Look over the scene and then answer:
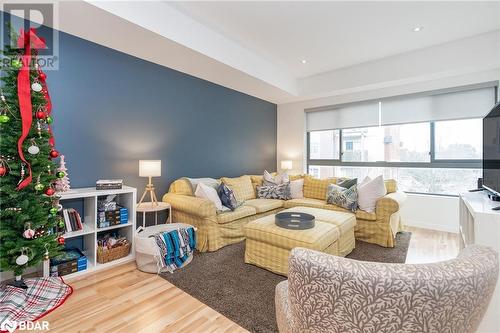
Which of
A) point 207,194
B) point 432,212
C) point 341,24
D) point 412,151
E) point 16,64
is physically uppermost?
point 341,24

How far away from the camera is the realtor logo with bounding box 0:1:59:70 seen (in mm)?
2137

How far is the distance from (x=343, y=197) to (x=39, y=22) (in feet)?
13.1

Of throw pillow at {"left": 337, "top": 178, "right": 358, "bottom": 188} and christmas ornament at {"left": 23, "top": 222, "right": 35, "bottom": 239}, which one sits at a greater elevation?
throw pillow at {"left": 337, "top": 178, "right": 358, "bottom": 188}

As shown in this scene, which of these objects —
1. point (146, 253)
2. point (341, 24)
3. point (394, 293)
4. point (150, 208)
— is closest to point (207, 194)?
point (150, 208)

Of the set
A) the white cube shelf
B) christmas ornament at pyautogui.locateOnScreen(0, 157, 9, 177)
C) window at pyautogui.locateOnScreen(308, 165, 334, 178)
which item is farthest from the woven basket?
window at pyautogui.locateOnScreen(308, 165, 334, 178)

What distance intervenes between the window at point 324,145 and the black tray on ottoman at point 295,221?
2.83m

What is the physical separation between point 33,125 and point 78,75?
3.28 ft

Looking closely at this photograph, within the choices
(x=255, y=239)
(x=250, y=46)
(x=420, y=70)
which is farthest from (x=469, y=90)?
(x=255, y=239)

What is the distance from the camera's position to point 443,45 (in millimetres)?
3312

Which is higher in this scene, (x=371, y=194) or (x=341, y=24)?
(x=341, y=24)

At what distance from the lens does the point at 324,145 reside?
16.8 feet

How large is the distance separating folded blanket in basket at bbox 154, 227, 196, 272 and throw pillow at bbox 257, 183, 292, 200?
1.74 metres

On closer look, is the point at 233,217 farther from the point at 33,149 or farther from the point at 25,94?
the point at 25,94

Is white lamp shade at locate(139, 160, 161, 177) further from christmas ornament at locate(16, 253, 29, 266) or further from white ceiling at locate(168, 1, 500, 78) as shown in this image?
white ceiling at locate(168, 1, 500, 78)
